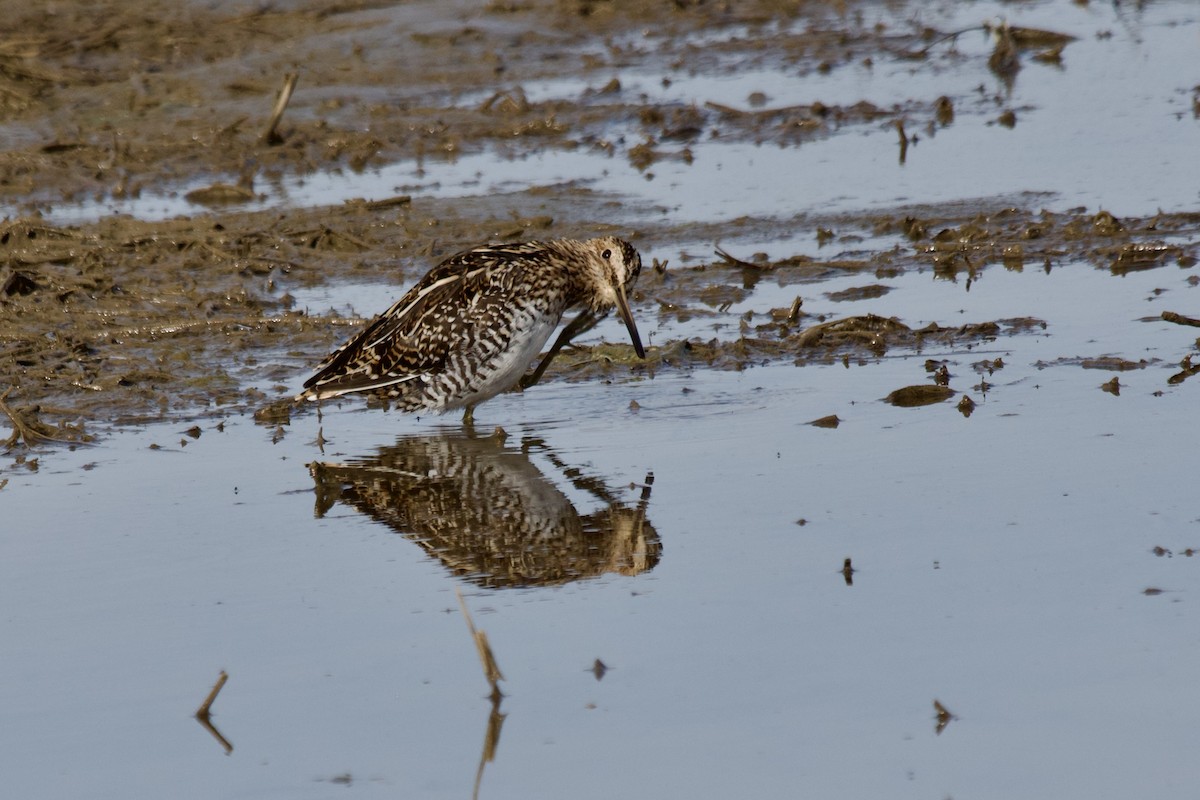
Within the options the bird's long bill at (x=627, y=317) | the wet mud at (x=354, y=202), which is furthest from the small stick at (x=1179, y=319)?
the bird's long bill at (x=627, y=317)

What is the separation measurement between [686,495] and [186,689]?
2.35 metres

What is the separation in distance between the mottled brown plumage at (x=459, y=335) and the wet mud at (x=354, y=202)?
1.79 ft

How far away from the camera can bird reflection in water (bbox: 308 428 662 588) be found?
644 centimetres

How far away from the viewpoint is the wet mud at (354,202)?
30.9 ft

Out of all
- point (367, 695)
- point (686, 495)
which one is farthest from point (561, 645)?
point (686, 495)

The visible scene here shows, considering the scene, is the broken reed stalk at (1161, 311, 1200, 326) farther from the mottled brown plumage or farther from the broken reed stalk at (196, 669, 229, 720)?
the broken reed stalk at (196, 669, 229, 720)

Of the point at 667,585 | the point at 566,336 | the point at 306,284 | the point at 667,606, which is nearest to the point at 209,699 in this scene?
the point at 667,606

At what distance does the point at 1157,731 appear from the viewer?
15.7 feet

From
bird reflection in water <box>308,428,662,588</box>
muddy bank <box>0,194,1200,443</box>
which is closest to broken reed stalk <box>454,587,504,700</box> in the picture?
bird reflection in water <box>308,428,662,588</box>

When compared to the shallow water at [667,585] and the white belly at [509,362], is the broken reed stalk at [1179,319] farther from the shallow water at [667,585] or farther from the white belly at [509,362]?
the white belly at [509,362]

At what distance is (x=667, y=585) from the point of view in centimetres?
608

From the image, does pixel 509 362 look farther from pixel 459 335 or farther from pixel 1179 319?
pixel 1179 319

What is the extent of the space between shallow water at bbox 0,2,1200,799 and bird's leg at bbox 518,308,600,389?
19cm

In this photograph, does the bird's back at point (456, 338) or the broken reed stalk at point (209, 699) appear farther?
the bird's back at point (456, 338)
